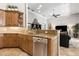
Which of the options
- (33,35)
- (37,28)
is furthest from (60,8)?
(33,35)

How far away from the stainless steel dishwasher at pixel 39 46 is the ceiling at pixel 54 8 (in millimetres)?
605

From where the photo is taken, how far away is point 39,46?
154 inches

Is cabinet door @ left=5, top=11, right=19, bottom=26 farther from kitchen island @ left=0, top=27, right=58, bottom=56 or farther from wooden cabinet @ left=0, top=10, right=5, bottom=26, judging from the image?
kitchen island @ left=0, top=27, right=58, bottom=56

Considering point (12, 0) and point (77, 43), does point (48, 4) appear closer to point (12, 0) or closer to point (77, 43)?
point (12, 0)

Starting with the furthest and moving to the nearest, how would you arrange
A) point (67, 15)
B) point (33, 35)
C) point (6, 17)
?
point (6, 17), point (33, 35), point (67, 15)

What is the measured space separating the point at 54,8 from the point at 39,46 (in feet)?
3.17

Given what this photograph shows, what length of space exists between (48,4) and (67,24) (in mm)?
640

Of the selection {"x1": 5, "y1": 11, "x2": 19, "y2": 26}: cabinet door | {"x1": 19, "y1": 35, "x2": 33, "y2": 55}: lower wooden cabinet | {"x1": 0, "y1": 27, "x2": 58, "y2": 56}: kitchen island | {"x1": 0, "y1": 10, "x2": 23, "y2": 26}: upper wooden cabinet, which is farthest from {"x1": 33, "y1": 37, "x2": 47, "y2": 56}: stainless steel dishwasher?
{"x1": 5, "y1": 11, "x2": 19, "y2": 26}: cabinet door

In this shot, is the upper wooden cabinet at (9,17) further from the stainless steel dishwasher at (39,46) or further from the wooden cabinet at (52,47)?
the wooden cabinet at (52,47)

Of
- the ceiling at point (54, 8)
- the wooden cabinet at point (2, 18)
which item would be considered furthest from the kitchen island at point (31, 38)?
the ceiling at point (54, 8)

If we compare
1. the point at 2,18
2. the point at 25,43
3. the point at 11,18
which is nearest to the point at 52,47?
the point at 25,43

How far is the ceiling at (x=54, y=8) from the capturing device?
12.0 feet

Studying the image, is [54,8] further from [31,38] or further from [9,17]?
[9,17]

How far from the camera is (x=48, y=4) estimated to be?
3.78 metres
